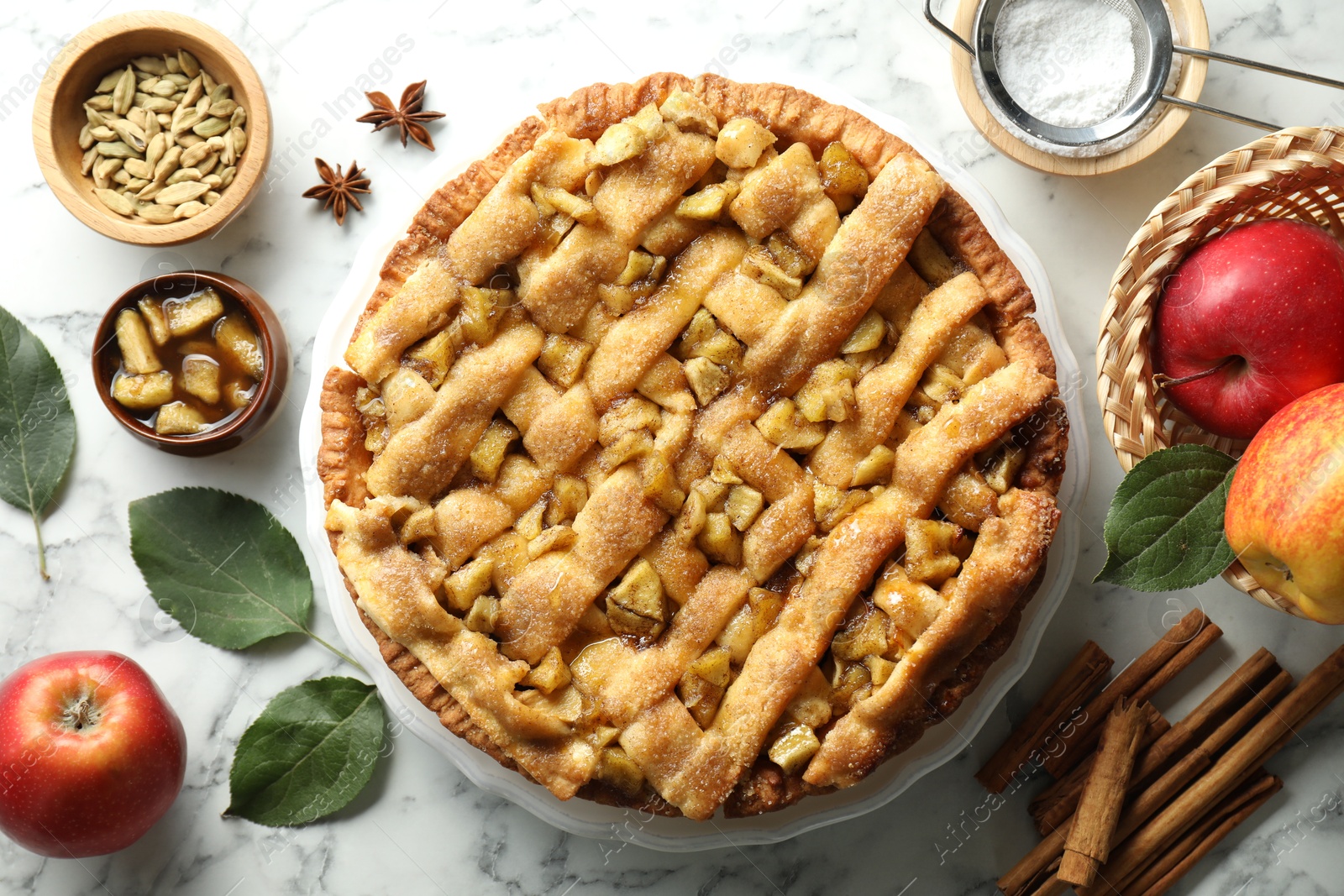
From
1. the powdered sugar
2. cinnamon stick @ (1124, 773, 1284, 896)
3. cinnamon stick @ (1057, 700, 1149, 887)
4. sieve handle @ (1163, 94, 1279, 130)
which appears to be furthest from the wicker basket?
cinnamon stick @ (1124, 773, 1284, 896)

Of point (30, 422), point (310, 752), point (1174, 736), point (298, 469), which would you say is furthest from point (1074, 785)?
point (30, 422)

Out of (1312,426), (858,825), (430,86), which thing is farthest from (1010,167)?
(858,825)

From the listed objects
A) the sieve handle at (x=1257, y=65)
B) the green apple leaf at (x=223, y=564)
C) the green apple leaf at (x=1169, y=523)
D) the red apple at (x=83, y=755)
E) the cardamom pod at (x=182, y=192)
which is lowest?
the red apple at (x=83, y=755)

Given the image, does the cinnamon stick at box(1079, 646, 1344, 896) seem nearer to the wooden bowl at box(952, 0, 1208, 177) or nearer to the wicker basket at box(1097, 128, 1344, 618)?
the wicker basket at box(1097, 128, 1344, 618)

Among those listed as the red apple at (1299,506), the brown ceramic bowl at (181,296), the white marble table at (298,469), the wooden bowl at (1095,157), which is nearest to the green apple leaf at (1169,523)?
the red apple at (1299,506)

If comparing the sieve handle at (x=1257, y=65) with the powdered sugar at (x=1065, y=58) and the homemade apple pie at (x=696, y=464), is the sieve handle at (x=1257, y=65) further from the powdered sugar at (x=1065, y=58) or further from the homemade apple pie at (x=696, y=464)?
the homemade apple pie at (x=696, y=464)

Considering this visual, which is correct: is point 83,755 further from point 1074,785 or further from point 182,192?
point 1074,785
